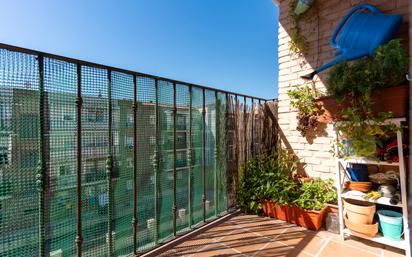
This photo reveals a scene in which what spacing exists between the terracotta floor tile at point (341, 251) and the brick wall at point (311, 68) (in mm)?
823

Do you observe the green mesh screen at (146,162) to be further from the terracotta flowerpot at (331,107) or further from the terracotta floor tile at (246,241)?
the terracotta flowerpot at (331,107)

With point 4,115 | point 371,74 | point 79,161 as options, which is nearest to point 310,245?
point 371,74

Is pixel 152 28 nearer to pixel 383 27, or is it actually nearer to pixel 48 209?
pixel 383 27

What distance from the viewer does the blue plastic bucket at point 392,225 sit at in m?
1.68

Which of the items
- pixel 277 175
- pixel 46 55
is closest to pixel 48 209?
pixel 46 55

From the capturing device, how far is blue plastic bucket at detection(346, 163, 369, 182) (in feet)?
6.41

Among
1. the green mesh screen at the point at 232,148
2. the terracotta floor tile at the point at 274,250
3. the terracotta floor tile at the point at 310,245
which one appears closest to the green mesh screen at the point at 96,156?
the green mesh screen at the point at 232,148

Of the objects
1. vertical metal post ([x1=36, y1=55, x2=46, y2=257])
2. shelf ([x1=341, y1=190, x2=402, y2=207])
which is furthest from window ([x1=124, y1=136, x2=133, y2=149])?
shelf ([x1=341, y1=190, x2=402, y2=207])

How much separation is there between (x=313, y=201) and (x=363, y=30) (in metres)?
1.79

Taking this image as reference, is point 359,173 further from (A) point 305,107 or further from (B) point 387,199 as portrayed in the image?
(A) point 305,107

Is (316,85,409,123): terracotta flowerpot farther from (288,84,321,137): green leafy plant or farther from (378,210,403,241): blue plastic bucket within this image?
(378,210,403,241): blue plastic bucket

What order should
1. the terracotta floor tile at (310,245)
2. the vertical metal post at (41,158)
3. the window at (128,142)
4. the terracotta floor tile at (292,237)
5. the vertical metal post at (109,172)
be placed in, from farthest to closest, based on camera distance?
1. the terracotta floor tile at (292,237)
2. the terracotta floor tile at (310,245)
3. the window at (128,142)
4. the vertical metal post at (109,172)
5. the vertical metal post at (41,158)

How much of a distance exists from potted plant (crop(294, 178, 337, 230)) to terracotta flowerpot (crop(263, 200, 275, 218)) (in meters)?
0.27

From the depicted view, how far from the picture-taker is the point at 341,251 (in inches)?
68.1
